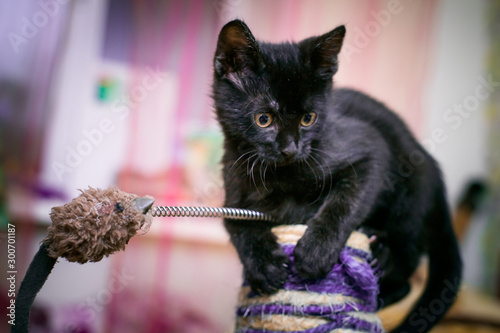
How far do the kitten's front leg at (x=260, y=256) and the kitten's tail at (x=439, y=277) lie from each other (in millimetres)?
535

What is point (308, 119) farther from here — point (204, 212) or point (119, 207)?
point (119, 207)

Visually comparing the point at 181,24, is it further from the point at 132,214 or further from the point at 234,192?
the point at 132,214

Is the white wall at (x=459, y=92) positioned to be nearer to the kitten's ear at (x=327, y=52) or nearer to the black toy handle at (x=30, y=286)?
the kitten's ear at (x=327, y=52)

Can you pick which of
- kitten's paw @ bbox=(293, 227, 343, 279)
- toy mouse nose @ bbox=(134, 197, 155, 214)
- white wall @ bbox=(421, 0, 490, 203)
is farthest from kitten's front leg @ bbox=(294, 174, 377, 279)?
white wall @ bbox=(421, 0, 490, 203)

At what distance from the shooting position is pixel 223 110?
1017 mm

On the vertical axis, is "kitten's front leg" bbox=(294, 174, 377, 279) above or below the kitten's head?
below

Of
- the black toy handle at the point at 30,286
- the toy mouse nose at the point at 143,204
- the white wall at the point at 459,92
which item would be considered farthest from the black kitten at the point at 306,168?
the white wall at the point at 459,92

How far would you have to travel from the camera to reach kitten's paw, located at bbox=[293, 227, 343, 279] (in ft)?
2.85

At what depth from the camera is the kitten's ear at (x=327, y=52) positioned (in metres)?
0.96

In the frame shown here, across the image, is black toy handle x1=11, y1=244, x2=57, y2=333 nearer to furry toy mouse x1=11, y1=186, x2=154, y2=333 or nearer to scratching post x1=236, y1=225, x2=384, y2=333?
furry toy mouse x1=11, y1=186, x2=154, y2=333

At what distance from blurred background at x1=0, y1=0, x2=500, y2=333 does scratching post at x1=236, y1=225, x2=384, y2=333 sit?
2.65 feet

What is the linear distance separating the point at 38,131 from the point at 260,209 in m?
1.41

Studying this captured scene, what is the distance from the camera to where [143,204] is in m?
0.68

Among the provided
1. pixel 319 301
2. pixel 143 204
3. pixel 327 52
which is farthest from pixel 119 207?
pixel 327 52
